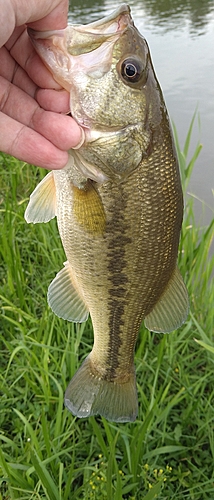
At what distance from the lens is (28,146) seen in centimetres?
158

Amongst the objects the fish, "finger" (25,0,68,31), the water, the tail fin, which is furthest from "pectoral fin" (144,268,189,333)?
the water

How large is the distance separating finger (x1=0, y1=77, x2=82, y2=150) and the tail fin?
1010 mm

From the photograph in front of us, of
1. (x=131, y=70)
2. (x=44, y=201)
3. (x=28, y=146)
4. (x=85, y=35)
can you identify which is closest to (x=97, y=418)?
(x=44, y=201)

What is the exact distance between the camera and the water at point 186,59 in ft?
18.8

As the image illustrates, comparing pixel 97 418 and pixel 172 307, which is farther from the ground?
pixel 172 307

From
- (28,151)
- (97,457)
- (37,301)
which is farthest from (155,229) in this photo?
(37,301)

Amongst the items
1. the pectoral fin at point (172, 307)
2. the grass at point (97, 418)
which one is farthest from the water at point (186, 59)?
the pectoral fin at point (172, 307)

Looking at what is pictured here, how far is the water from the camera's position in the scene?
5.72 m

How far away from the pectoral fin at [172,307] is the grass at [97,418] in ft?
0.52

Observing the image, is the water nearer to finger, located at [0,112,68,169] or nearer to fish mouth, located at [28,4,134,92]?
fish mouth, located at [28,4,134,92]

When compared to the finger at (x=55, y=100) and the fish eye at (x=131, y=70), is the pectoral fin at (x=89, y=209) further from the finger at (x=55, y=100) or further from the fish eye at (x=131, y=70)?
the fish eye at (x=131, y=70)

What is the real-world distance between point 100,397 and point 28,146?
110 centimetres

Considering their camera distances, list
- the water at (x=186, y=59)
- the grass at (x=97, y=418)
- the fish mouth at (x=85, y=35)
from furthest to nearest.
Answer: the water at (x=186, y=59)
the grass at (x=97, y=418)
the fish mouth at (x=85, y=35)

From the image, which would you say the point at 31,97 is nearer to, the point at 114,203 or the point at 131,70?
the point at 131,70
